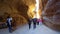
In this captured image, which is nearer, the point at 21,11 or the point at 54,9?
the point at 54,9

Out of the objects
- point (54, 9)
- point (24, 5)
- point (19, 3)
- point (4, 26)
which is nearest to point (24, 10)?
point (24, 5)

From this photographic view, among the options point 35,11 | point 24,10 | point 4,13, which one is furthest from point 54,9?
point 35,11

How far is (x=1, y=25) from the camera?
27.6ft

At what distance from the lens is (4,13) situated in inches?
400

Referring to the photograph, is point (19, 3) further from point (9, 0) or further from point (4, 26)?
point (4, 26)

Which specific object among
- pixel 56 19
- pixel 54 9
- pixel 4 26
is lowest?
pixel 4 26

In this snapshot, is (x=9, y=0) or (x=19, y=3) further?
(x=19, y=3)

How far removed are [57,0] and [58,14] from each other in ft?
1.91

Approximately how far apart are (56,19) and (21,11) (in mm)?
8424

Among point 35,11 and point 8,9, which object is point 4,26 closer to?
point 8,9

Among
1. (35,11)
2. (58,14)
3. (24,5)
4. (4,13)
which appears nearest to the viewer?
(58,14)

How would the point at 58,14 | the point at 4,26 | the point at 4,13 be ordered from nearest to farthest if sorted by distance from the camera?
1. the point at 58,14
2. the point at 4,26
3. the point at 4,13

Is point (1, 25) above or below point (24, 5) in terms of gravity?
below

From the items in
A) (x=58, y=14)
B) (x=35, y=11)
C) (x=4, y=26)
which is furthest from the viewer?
(x=35, y=11)
